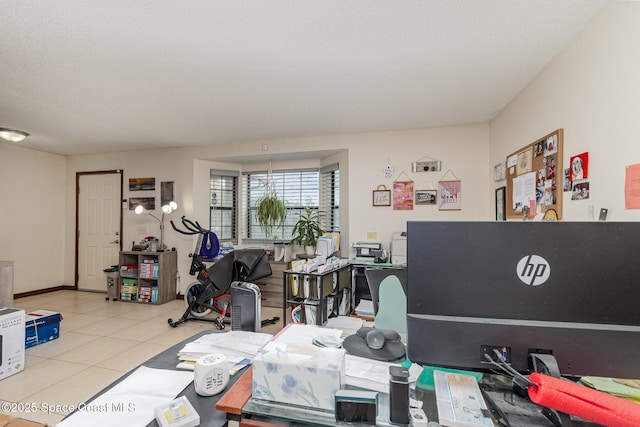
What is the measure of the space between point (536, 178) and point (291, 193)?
3.61 m

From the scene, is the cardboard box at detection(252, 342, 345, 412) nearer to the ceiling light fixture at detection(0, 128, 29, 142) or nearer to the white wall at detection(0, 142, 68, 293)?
the ceiling light fixture at detection(0, 128, 29, 142)

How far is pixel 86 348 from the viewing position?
10.3 feet

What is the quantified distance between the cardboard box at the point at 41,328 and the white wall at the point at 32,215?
2671 mm

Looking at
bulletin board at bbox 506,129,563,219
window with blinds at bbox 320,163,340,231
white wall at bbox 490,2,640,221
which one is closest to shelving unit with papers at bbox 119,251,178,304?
window with blinds at bbox 320,163,340,231

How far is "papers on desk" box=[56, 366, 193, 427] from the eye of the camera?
0.86m

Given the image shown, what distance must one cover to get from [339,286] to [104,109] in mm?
3478

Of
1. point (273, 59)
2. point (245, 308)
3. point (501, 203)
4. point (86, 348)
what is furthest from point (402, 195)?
point (86, 348)

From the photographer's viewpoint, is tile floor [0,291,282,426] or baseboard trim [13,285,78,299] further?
baseboard trim [13,285,78,299]

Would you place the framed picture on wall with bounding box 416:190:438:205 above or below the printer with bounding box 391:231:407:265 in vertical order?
above

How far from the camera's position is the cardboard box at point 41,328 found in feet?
10.3

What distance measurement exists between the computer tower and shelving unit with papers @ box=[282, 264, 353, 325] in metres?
1.39

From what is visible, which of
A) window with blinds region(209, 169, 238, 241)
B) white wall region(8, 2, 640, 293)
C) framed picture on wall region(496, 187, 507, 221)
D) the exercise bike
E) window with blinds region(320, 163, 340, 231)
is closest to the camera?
white wall region(8, 2, 640, 293)

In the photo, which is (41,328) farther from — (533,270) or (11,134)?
(533,270)

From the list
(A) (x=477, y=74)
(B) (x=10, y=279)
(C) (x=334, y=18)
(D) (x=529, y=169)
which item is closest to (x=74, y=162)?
(B) (x=10, y=279)
